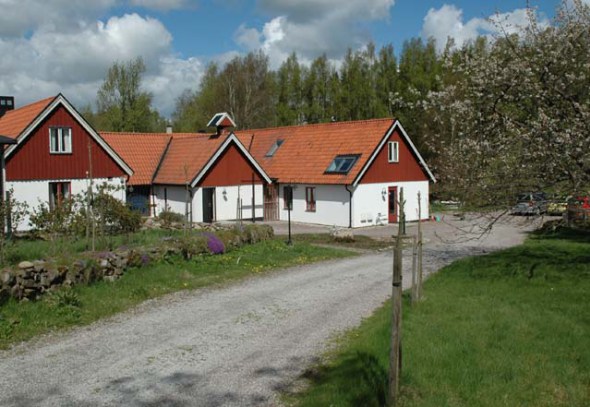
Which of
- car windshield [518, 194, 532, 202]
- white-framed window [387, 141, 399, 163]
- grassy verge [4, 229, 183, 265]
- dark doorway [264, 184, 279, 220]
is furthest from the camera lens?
dark doorway [264, 184, 279, 220]

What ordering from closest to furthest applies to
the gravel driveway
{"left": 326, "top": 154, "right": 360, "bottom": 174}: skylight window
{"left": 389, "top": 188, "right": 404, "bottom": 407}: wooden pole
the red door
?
{"left": 389, "top": 188, "right": 404, "bottom": 407}: wooden pole
the gravel driveway
{"left": 326, "top": 154, "right": 360, "bottom": 174}: skylight window
the red door

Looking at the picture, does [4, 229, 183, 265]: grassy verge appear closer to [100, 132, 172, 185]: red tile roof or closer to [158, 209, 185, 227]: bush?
[158, 209, 185, 227]: bush

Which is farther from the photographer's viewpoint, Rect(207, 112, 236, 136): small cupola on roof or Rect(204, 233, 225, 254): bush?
Rect(207, 112, 236, 136): small cupola on roof

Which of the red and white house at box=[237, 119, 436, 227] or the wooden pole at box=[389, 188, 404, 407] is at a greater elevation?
the red and white house at box=[237, 119, 436, 227]

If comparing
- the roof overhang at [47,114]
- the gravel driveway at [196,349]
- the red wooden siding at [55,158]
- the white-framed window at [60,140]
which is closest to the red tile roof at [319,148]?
the roof overhang at [47,114]

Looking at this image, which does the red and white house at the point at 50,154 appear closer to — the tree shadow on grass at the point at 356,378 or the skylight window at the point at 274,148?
the skylight window at the point at 274,148

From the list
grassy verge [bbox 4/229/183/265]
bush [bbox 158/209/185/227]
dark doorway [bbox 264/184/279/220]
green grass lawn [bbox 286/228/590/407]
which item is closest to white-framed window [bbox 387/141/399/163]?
dark doorway [bbox 264/184/279/220]

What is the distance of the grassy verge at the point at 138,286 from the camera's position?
39.0ft

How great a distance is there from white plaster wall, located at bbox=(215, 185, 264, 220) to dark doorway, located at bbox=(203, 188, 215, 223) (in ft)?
0.70

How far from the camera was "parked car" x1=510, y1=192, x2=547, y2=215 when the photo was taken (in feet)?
48.8

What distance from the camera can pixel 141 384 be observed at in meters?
8.70

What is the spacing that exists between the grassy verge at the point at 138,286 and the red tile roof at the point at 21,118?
1242cm

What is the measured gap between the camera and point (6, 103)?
35.1 m

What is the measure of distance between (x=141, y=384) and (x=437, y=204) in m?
37.7
